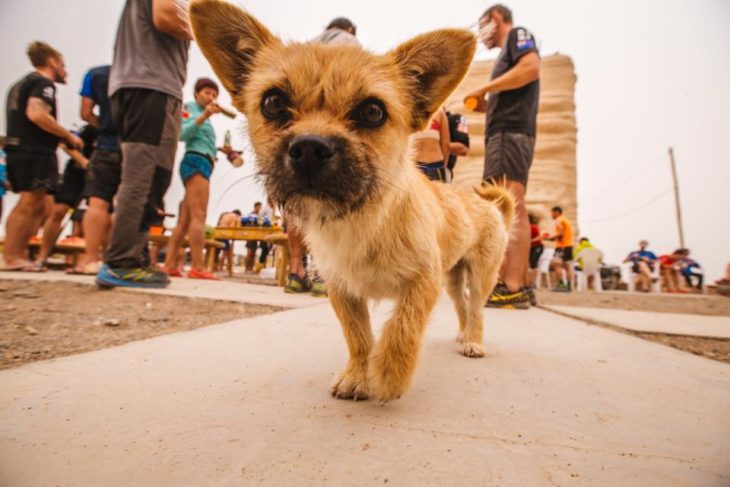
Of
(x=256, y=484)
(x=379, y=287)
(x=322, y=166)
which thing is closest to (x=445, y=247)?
(x=379, y=287)

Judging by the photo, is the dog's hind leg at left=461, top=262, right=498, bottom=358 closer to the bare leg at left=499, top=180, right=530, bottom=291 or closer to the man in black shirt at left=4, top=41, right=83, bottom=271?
the bare leg at left=499, top=180, right=530, bottom=291

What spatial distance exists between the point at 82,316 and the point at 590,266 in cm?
1694

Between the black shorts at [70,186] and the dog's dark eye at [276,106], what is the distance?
6.22 m

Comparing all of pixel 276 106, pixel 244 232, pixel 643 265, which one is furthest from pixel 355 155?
pixel 643 265

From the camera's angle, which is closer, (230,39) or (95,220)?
(230,39)

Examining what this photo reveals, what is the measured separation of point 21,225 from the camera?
17.7ft

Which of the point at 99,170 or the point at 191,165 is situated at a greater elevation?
the point at 191,165

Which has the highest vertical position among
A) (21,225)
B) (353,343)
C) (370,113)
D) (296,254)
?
(370,113)

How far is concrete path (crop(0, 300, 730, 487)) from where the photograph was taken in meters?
0.80

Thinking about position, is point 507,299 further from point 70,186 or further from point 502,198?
point 70,186

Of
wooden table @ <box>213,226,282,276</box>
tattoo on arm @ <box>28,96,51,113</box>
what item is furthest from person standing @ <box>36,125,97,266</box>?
wooden table @ <box>213,226,282,276</box>

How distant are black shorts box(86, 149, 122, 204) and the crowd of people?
0.05 ft

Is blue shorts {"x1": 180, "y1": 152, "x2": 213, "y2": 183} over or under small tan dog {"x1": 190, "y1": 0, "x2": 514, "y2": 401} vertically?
→ over

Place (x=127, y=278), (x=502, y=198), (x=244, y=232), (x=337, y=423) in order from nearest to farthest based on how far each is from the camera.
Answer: (x=337, y=423)
(x=502, y=198)
(x=127, y=278)
(x=244, y=232)
